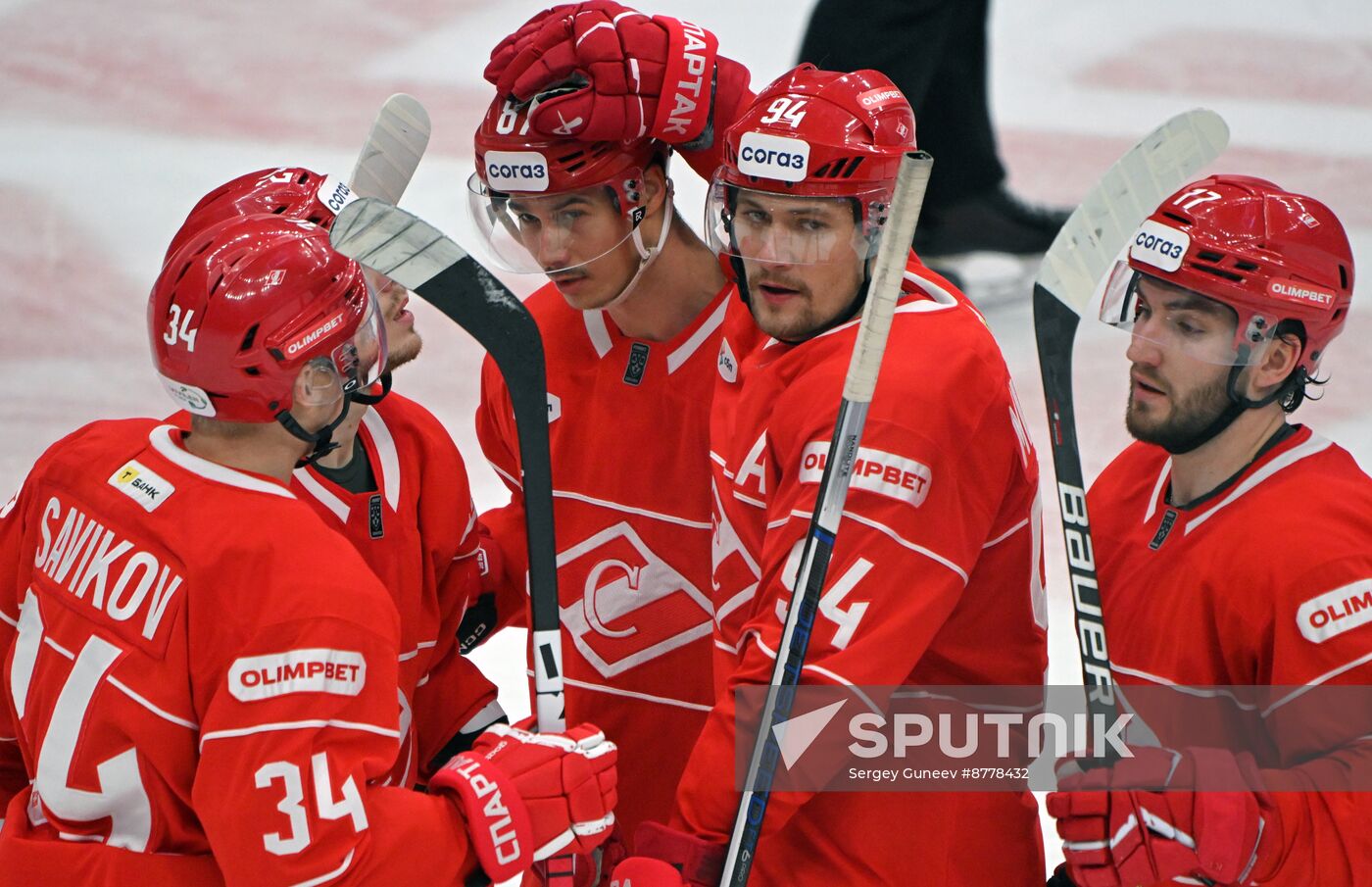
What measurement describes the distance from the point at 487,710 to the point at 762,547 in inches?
23.5

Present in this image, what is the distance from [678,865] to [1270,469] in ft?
2.80

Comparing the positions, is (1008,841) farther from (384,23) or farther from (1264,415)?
(384,23)

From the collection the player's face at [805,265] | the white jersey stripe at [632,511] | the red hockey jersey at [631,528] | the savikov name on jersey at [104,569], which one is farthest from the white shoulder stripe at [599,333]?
the savikov name on jersey at [104,569]

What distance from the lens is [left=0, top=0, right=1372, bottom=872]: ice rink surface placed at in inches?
184

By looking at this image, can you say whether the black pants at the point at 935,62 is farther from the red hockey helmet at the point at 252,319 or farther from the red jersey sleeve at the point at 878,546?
the red hockey helmet at the point at 252,319

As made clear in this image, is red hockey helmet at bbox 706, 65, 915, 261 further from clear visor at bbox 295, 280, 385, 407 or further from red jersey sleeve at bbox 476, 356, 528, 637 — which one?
red jersey sleeve at bbox 476, 356, 528, 637

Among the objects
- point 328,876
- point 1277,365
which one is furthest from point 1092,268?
point 328,876

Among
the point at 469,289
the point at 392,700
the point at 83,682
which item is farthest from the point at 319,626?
the point at 469,289

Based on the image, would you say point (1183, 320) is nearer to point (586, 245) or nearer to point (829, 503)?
point (829, 503)

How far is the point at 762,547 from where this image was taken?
2.12m

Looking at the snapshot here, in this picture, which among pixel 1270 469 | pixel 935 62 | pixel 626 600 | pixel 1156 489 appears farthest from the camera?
pixel 935 62

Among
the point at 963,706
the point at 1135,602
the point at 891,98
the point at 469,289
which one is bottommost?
the point at 963,706

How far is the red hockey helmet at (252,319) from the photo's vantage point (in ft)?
6.00

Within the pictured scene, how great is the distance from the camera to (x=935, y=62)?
16.5ft
